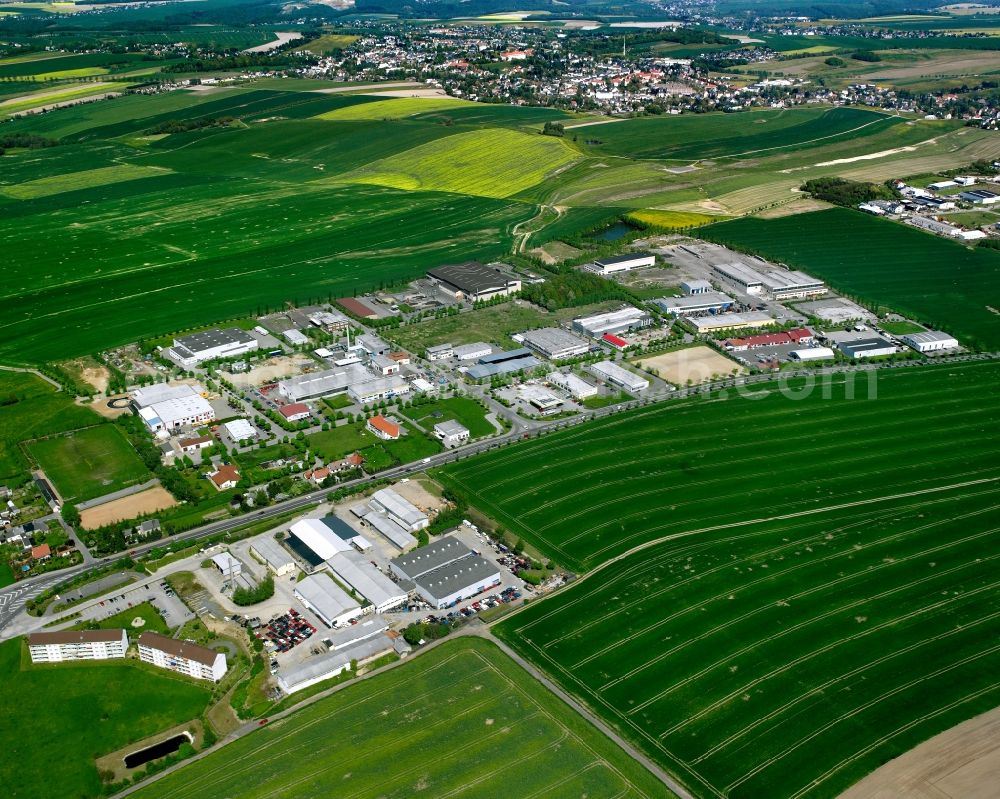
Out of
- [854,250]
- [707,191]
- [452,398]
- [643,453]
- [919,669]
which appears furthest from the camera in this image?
[707,191]

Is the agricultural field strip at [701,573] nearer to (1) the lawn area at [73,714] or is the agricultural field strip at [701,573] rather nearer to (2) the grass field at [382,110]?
(1) the lawn area at [73,714]

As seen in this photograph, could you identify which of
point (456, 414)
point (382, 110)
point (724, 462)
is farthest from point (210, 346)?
point (382, 110)

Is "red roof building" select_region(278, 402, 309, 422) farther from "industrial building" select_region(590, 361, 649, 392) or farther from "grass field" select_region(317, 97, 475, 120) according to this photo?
"grass field" select_region(317, 97, 475, 120)

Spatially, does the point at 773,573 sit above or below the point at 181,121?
below

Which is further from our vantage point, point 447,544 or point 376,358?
point 376,358

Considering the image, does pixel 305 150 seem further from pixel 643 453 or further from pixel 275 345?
pixel 643 453

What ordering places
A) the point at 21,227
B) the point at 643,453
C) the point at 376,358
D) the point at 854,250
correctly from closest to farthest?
1. the point at 643,453
2. the point at 376,358
3. the point at 854,250
4. the point at 21,227

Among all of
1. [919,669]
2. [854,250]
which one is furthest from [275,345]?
[854,250]
